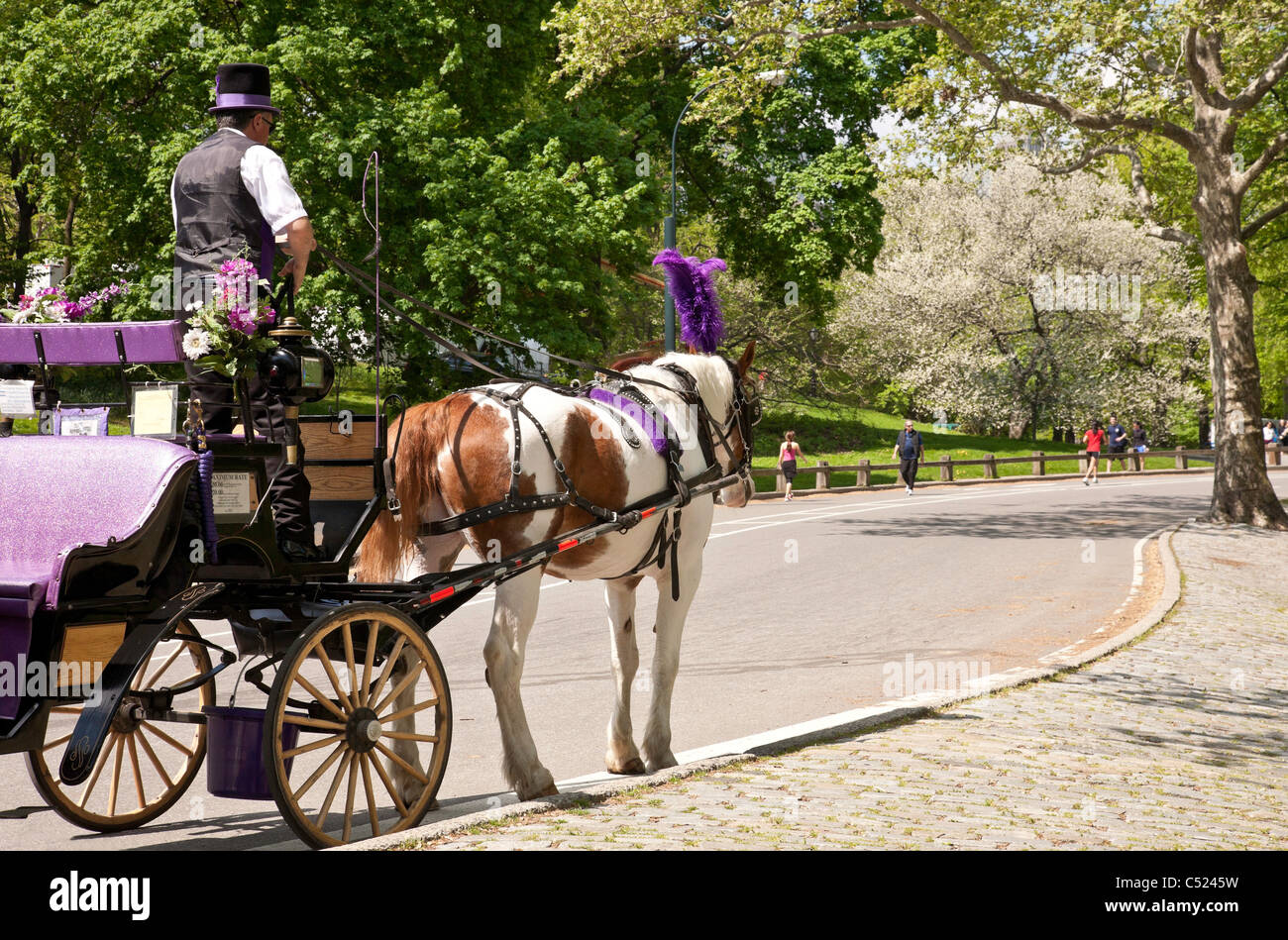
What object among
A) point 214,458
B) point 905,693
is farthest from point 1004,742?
point 214,458

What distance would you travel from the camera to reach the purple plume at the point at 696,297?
7.49 metres

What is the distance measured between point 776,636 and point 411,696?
6448 millimetres

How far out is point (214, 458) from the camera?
489 centimetres

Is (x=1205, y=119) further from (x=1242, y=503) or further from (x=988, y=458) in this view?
(x=988, y=458)

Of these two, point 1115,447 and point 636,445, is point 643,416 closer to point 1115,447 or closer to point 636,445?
point 636,445

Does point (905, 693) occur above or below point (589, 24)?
below

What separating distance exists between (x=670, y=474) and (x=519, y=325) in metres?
19.7

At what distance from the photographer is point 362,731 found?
195 inches

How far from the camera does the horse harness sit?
5.93 meters

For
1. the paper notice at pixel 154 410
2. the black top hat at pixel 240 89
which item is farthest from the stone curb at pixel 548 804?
the black top hat at pixel 240 89

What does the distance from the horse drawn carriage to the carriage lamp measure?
1cm

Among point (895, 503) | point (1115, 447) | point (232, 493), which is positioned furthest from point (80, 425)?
point (1115, 447)

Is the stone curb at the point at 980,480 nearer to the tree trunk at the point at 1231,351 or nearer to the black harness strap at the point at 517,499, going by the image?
the tree trunk at the point at 1231,351

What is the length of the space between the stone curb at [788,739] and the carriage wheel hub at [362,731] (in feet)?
1.33
